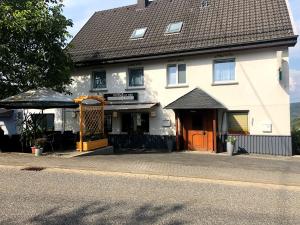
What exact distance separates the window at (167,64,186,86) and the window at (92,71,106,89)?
4155mm

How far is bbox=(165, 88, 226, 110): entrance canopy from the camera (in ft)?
56.7

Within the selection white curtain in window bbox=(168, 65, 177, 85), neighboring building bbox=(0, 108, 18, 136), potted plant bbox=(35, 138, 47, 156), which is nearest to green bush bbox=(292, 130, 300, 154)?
white curtain in window bbox=(168, 65, 177, 85)

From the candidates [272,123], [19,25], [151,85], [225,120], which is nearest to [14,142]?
[19,25]

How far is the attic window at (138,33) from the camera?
70.3 feet

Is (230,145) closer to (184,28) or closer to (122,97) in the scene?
(122,97)

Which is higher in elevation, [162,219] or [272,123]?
[272,123]

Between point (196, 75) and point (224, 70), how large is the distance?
144 centimetres

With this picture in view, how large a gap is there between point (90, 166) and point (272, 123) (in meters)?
9.37

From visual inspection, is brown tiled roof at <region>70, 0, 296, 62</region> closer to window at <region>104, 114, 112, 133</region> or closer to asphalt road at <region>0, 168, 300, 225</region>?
window at <region>104, 114, 112, 133</region>

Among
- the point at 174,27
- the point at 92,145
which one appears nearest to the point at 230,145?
the point at 92,145

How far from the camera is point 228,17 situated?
64.6ft

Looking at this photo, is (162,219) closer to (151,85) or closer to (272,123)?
(272,123)

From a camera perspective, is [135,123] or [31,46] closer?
[31,46]

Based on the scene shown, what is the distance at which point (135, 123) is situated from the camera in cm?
2045
